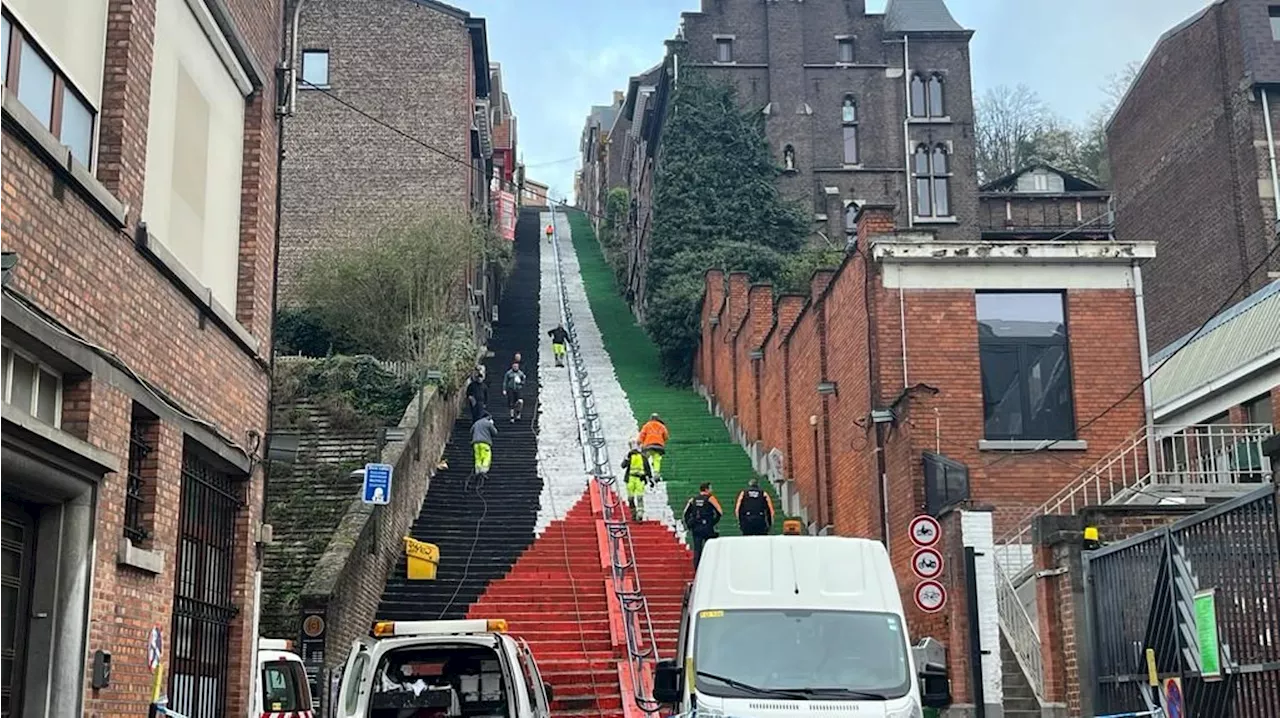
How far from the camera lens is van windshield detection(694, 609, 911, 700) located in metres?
10.9

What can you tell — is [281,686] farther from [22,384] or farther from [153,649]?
[22,384]

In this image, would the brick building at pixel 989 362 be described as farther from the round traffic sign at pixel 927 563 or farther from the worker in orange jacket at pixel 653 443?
the round traffic sign at pixel 927 563

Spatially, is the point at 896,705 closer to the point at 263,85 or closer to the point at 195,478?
the point at 195,478

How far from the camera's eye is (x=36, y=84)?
9055 mm

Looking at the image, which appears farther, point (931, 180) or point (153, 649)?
point (931, 180)

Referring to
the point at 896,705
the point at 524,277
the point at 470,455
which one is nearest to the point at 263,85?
the point at 896,705

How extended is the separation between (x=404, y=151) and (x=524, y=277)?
79.2ft

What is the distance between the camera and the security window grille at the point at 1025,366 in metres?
21.9

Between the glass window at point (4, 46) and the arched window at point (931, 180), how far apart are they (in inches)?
1818

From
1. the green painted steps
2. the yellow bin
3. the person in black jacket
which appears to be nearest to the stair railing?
the green painted steps

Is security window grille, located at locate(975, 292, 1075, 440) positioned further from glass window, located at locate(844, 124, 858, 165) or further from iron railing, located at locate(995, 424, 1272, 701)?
glass window, located at locate(844, 124, 858, 165)

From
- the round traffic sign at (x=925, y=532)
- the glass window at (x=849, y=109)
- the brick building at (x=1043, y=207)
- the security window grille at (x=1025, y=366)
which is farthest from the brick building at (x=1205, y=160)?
the round traffic sign at (x=925, y=532)

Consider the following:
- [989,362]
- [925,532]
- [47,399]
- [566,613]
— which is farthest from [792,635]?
[989,362]

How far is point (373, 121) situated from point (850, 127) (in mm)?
19095
